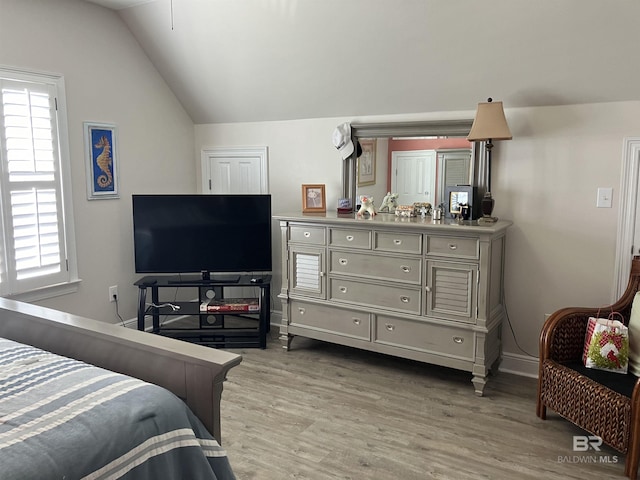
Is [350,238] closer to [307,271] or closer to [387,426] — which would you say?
[307,271]

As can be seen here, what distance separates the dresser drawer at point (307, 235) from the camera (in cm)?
381

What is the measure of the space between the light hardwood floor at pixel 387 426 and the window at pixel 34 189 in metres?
1.51

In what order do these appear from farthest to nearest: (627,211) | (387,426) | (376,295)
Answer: (376,295)
(627,211)
(387,426)

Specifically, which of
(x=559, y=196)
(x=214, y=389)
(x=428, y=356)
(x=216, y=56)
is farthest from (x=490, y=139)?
(x=214, y=389)

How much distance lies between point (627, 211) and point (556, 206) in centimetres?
40

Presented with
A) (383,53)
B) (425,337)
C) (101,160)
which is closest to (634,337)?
(425,337)

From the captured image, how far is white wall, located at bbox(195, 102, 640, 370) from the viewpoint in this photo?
127 inches

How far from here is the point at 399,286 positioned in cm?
352

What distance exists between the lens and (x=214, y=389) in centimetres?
173

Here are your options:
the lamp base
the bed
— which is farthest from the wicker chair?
the bed

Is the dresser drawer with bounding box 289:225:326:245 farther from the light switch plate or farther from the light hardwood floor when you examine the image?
the light switch plate

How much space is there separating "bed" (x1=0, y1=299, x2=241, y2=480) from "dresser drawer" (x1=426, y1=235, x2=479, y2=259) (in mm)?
1932

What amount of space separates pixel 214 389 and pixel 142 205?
2.70 metres
